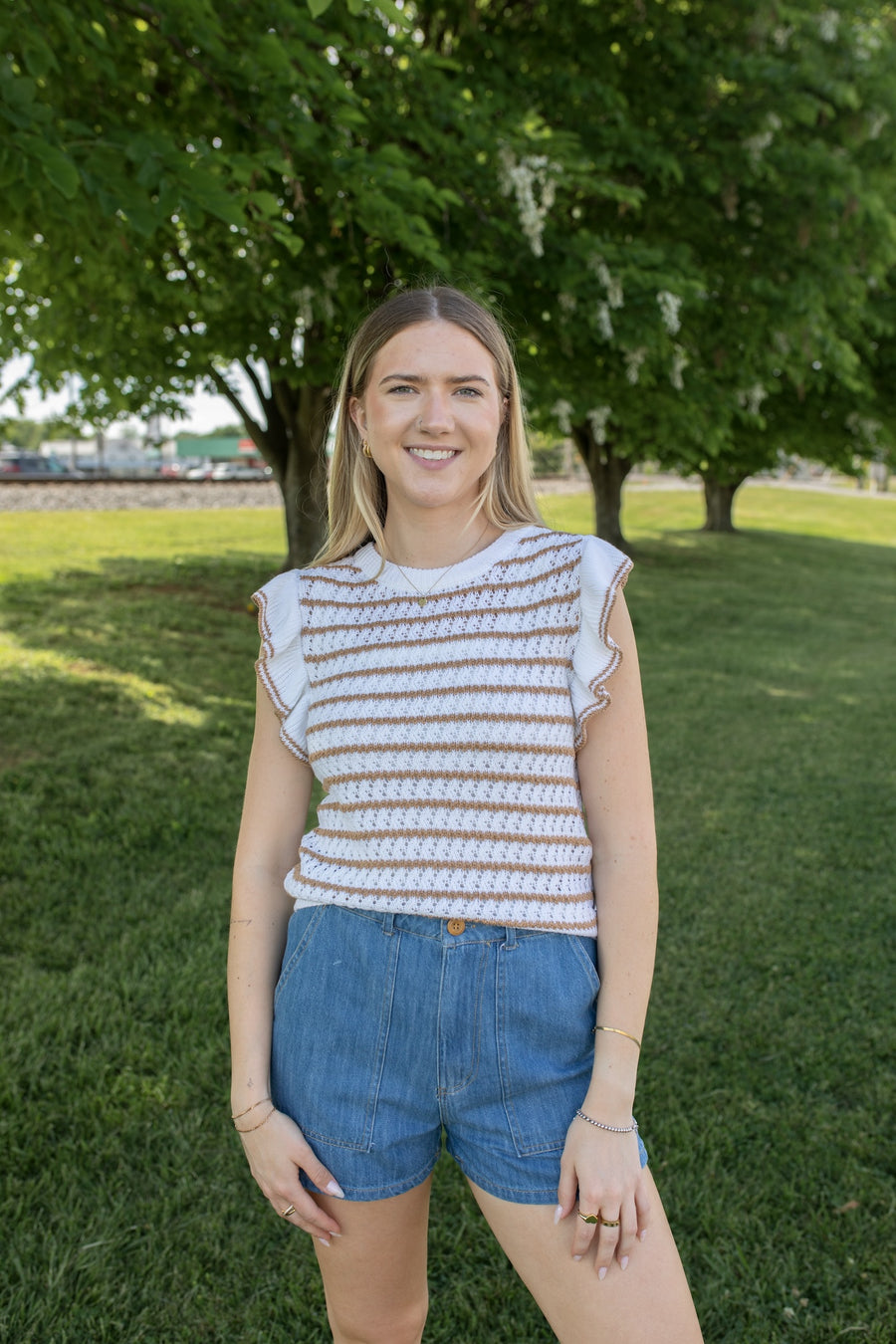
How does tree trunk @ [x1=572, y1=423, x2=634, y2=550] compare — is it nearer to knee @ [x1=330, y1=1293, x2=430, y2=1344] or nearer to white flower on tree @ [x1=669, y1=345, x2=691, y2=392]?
white flower on tree @ [x1=669, y1=345, x2=691, y2=392]

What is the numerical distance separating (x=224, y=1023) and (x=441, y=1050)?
2389mm

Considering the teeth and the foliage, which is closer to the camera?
the teeth

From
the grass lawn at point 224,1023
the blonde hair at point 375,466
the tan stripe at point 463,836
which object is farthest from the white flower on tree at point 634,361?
the tan stripe at point 463,836

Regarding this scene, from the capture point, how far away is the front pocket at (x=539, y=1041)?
1.43m

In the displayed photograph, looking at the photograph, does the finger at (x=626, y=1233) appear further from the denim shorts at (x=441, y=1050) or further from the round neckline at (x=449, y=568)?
the round neckline at (x=449, y=568)

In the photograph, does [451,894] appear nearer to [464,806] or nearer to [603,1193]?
[464,806]

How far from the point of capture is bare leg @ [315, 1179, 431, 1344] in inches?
60.5

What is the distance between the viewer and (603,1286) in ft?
4.54

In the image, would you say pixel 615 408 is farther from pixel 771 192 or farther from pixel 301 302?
pixel 301 302

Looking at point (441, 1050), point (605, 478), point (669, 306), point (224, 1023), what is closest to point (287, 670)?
point (441, 1050)

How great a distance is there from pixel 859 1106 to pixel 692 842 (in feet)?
7.55

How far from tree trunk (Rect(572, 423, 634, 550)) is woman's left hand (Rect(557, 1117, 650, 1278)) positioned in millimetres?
17358

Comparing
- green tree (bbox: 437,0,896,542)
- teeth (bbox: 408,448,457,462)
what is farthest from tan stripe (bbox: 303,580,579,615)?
green tree (bbox: 437,0,896,542)

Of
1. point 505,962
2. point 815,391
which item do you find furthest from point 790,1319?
point 815,391
